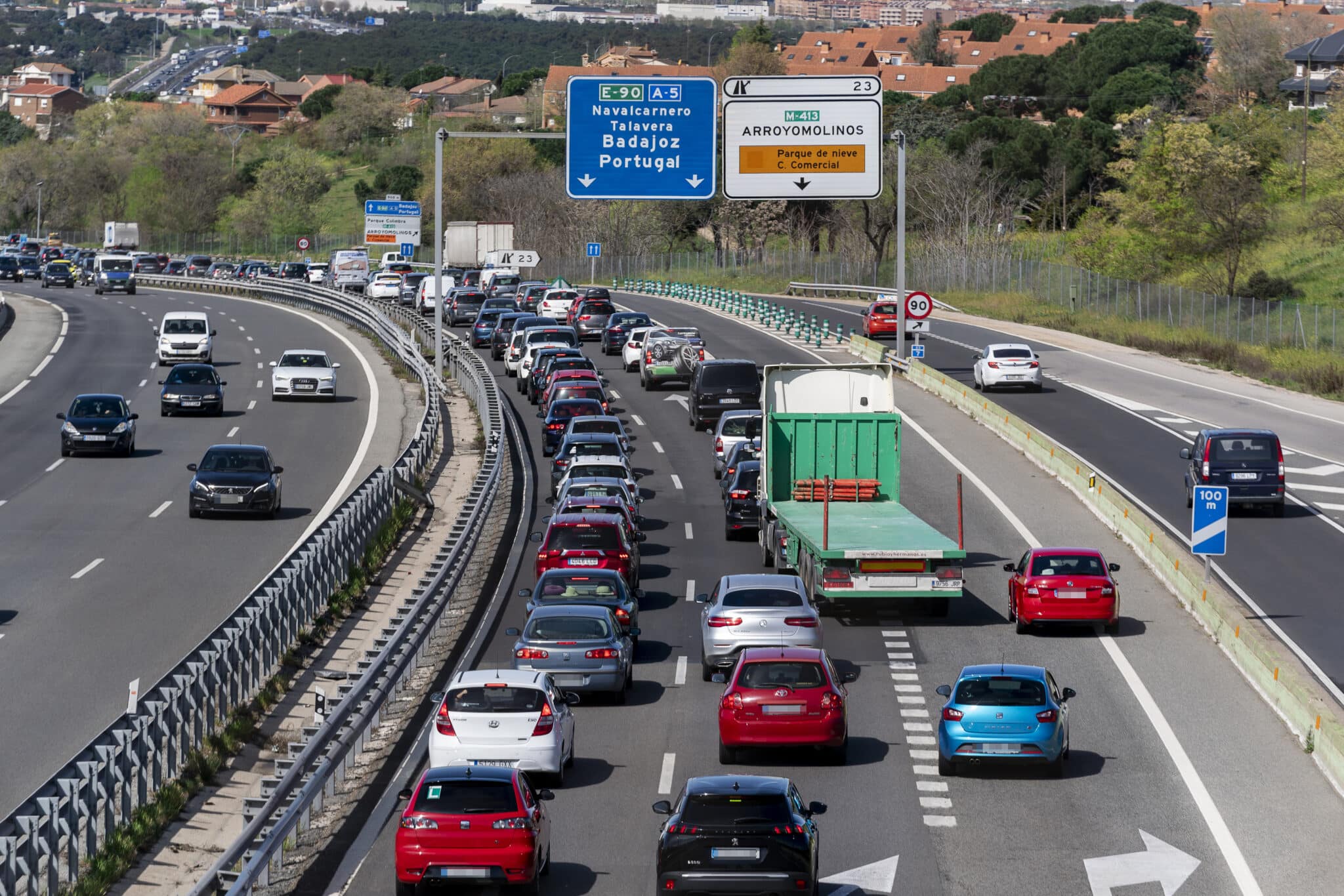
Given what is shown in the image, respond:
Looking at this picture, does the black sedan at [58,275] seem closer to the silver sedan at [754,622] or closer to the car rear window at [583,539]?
the car rear window at [583,539]

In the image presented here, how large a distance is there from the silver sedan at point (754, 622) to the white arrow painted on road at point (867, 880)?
304 inches

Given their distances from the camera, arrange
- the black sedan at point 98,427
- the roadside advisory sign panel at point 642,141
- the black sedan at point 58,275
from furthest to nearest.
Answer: the black sedan at point 58,275 → the black sedan at point 98,427 → the roadside advisory sign panel at point 642,141

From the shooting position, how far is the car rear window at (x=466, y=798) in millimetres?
15305

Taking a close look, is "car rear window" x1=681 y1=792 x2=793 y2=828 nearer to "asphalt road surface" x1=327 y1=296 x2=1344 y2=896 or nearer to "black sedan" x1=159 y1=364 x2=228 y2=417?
"asphalt road surface" x1=327 y1=296 x2=1344 y2=896

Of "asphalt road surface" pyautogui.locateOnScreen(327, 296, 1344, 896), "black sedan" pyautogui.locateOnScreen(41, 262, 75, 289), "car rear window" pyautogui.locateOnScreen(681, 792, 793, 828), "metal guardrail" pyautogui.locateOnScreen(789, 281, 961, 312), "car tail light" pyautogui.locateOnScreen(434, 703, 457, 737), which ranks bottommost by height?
"asphalt road surface" pyautogui.locateOnScreen(327, 296, 1344, 896)

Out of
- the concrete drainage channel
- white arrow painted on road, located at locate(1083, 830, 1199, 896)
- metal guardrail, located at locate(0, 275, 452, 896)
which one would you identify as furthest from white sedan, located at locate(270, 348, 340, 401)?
white arrow painted on road, located at locate(1083, 830, 1199, 896)

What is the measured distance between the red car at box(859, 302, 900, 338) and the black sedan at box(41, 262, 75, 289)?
55.2m

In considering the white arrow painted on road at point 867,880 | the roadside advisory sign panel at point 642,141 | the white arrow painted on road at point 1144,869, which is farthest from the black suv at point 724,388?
the white arrow painted on road at point 867,880

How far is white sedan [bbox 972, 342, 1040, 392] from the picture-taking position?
56688 millimetres

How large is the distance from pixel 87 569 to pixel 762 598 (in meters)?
12.5

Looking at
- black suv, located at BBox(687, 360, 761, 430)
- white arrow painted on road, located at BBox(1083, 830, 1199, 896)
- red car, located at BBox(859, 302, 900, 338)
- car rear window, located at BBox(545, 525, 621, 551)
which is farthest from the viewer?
red car, located at BBox(859, 302, 900, 338)

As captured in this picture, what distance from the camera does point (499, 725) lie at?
1900 centimetres

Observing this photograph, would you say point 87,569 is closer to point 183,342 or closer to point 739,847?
point 739,847

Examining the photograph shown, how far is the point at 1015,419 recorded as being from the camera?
156ft
